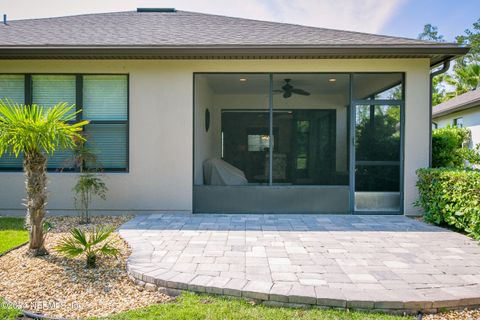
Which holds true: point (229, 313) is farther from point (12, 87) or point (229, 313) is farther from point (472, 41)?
point (472, 41)

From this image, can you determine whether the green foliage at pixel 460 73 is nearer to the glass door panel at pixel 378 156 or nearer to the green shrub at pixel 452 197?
the glass door panel at pixel 378 156

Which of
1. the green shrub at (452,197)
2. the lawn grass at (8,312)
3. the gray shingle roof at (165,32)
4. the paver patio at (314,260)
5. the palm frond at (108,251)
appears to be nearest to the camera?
the lawn grass at (8,312)

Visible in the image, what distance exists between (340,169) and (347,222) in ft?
12.5

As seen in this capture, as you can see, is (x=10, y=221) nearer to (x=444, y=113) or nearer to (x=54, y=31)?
(x=54, y=31)

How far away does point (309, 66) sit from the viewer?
21.4 ft

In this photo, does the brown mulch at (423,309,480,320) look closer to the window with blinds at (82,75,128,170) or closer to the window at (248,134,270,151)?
the window with blinds at (82,75,128,170)

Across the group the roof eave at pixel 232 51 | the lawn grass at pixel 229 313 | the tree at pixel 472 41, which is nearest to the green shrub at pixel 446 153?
the roof eave at pixel 232 51

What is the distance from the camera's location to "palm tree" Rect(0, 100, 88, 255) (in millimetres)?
3768

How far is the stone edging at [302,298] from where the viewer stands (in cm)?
281

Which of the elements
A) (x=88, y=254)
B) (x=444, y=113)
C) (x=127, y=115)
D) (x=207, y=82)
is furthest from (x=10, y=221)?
(x=444, y=113)

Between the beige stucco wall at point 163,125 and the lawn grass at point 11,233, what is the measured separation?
717mm

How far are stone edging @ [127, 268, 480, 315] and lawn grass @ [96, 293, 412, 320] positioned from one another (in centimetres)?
7

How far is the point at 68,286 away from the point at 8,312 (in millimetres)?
559

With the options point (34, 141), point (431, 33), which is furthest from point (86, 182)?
point (431, 33)
